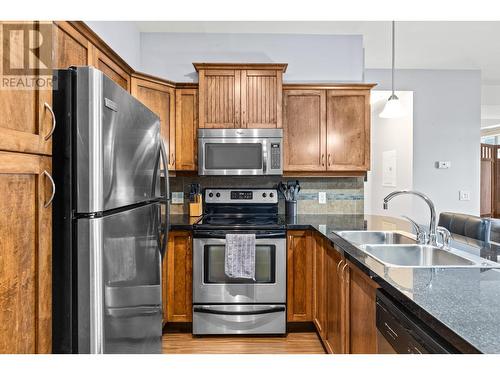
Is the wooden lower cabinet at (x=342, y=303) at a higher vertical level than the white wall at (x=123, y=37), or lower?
Result: lower

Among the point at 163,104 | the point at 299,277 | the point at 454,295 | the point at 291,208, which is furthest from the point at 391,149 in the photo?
the point at 454,295

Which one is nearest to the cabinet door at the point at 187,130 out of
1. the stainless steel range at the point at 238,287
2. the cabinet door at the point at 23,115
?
Answer: the stainless steel range at the point at 238,287

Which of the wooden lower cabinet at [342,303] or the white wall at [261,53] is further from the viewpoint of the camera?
the white wall at [261,53]

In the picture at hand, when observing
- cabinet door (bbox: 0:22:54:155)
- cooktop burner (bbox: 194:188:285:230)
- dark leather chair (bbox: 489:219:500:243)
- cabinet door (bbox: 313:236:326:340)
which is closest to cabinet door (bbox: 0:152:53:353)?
cabinet door (bbox: 0:22:54:155)

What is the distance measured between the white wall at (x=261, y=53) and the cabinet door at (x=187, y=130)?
390 millimetres

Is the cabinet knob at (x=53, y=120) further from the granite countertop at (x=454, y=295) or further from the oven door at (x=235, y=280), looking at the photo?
the oven door at (x=235, y=280)

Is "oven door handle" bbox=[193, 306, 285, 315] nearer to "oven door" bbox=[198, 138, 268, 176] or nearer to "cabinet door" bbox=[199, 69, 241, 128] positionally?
"oven door" bbox=[198, 138, 268, 176]

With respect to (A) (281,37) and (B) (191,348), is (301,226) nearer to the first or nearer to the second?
(B) (191,348)

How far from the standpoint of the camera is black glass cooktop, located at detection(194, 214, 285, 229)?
2711 mm

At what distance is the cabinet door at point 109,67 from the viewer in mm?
2083

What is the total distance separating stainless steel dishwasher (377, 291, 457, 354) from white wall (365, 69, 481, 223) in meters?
3.43

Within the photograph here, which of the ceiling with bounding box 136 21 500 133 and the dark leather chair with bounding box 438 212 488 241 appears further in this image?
the ceiling with bounding box 136 21 500 133

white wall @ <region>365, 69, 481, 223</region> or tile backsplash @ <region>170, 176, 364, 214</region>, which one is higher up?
white wall @ <region>365, 69, 481, 223</region>

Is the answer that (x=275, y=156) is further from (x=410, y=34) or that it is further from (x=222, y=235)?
(x=410, y=34)
